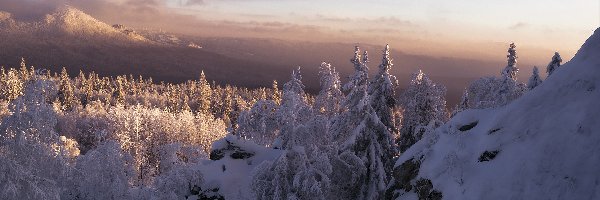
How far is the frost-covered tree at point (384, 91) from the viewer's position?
76.3ft

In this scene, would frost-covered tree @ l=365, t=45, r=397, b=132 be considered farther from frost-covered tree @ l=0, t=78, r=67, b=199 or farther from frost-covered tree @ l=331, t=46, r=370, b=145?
frost-covered tree @ l=0, t=78, r=67, b=199

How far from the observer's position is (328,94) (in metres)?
25.9

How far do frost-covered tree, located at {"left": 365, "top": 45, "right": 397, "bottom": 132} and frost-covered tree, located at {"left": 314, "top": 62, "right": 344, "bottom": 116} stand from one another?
2.66 meters

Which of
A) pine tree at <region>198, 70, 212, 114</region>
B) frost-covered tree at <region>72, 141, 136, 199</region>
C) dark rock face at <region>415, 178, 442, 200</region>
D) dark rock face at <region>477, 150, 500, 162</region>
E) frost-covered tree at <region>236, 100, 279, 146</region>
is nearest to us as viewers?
dark rock face at <region>477, 150, 500, 162</region>

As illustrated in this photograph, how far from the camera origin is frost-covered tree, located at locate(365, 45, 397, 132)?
76.3 feet

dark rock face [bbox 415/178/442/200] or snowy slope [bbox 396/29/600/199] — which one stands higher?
snowy slope [bbox 396/29/600/199]

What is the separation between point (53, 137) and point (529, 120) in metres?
15.9

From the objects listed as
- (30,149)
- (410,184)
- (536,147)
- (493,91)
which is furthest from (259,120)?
(493,91)

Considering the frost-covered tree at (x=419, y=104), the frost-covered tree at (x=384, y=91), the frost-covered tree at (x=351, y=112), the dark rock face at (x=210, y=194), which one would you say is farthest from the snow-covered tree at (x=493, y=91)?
the dark rock face at (x=210, y=194)

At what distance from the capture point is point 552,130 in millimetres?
13469

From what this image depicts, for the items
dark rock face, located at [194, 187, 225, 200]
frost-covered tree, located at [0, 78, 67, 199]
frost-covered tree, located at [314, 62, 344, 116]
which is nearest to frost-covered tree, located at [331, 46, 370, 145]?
frost-covered tree, located at [314, 62, 344, 116]

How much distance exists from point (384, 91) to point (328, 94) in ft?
11.6

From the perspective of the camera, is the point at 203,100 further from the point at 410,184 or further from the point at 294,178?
A: the point at 410,184

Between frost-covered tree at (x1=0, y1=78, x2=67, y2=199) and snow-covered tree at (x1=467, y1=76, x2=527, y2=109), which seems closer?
frost-covered tree at (x1=0, y1=78, x2=67, y2=199)
